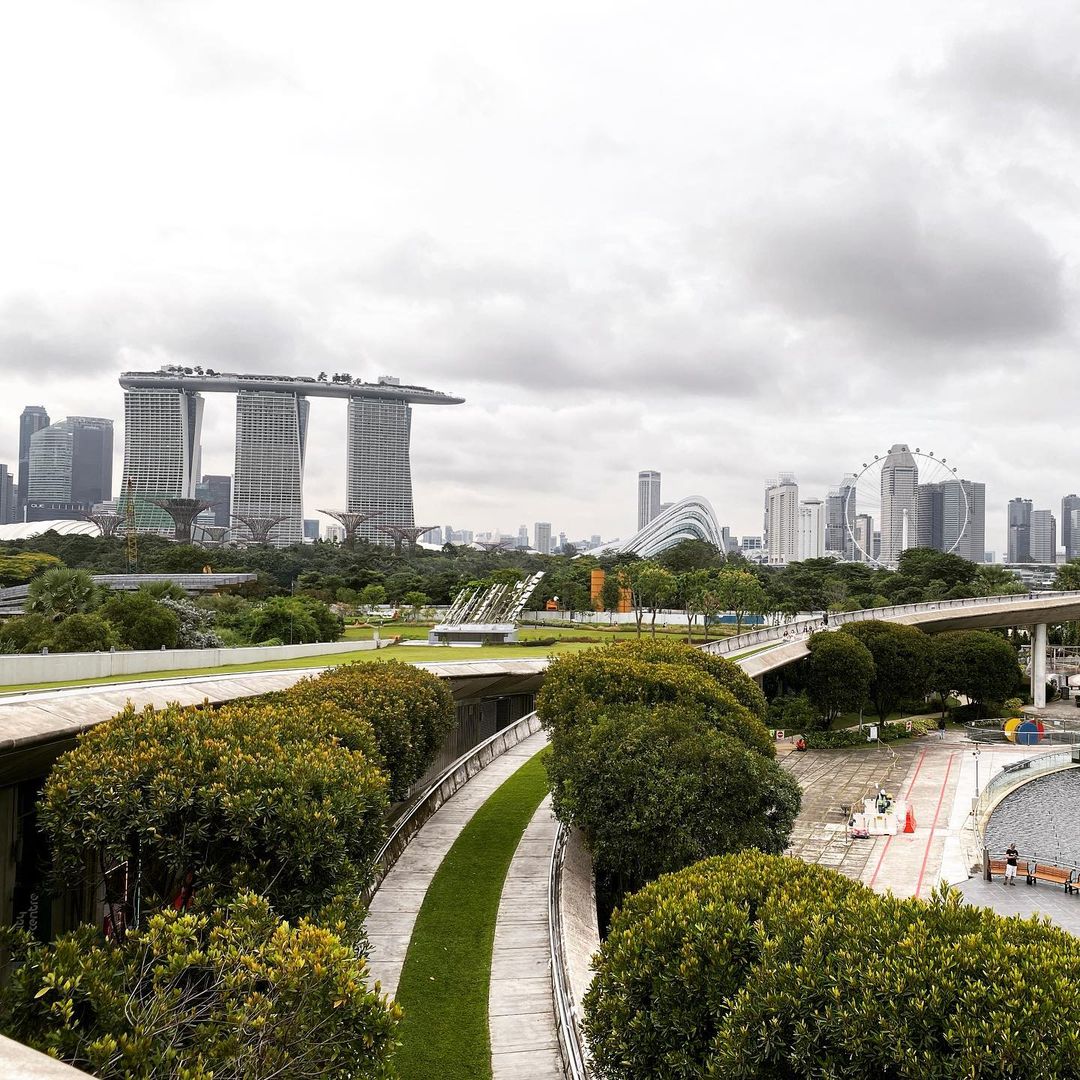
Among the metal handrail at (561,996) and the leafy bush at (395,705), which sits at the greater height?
the leafy bush at (395,705)

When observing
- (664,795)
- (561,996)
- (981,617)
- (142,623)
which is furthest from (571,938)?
(981,617)

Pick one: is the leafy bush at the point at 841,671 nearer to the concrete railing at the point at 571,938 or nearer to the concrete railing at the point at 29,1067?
the concrete railing at the point at 571,938

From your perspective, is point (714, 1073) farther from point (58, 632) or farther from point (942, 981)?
point (58, 632)

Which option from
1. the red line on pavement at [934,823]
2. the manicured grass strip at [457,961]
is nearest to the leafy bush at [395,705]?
the manicured grass strip at [457,961]

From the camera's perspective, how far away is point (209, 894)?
915 cm

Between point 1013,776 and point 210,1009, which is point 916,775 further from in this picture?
point 210,1009

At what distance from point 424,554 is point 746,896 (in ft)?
460

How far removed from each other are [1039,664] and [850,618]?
14055mm

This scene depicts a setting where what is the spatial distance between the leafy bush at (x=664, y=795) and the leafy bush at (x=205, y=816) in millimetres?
5927

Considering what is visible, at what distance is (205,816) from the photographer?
983cm

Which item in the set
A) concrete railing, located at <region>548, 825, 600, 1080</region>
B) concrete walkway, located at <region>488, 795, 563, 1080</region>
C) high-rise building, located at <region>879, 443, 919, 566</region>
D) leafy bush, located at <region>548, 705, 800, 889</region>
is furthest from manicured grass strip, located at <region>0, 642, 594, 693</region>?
high-rise building, located at <region>879, 443, 919, 566</region>

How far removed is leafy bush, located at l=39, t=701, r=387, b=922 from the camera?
31.9 feet

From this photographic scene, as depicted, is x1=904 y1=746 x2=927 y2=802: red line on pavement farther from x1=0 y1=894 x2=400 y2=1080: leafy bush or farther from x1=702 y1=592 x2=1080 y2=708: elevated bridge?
x1=0 y1=894 x2=400 y2=1080: leafy bush

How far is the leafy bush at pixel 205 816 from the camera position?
9.73 m
